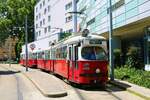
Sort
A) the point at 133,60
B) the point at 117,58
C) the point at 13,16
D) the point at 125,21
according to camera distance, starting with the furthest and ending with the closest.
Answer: the point at 13,16 < the point at 117,58 < the point at 125,21 < the point at 133,60

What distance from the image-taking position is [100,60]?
2144 cm

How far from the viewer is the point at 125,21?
114 ft

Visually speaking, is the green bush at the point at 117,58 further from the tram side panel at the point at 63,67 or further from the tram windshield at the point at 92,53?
the tram windshield at the point at 92,53

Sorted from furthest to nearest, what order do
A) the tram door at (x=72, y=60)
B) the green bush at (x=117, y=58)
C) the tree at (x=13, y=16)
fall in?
the tree at (x=13, y=16) < the green bush at (x=117, y=58) < the tram door at (x=72, y=60)

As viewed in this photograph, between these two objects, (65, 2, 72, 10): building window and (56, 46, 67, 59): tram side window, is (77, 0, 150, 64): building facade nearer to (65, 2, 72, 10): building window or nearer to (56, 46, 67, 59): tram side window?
(56, 46, 67, 59): tram side window

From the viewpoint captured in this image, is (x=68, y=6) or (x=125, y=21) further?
(x=68, y=6)

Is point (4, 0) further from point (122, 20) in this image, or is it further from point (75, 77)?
point (75, 77)

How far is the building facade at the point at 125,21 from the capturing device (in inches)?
1225

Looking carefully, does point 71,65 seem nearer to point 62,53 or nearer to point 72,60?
point 72,60

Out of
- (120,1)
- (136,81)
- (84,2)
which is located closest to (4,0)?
(84,2)

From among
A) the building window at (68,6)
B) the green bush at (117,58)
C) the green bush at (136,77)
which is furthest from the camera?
the building window at (68,6)

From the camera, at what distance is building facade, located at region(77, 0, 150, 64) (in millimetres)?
31125

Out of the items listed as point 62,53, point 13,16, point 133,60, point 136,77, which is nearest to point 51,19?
point 13,16

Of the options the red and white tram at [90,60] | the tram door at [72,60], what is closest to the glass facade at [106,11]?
the tram door at [72,60]
